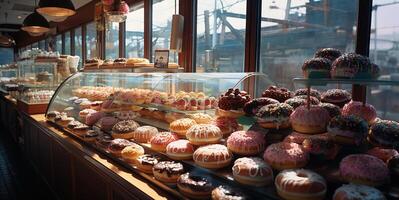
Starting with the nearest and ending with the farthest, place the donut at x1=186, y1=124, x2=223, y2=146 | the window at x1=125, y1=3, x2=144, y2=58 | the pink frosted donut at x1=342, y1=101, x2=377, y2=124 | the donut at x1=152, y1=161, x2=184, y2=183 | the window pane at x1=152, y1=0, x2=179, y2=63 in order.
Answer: the pink frosted donut at x1=342, y1=101, x2=377, y2=124 → the donut at x1=152, y1=161, x2=184, y2=183 → the donut at x1=186, y1=124, x2=223, y2=146 → the window pane at x1=152, y1=0, x2=179, y2=63 → the window at x1=125, y1=3, x2=144, y2=58

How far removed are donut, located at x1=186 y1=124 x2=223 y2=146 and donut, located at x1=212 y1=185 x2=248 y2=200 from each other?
0.44 m

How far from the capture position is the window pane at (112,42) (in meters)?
7.69

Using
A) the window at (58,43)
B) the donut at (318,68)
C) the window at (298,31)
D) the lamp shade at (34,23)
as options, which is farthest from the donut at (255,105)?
the window at (58,43)

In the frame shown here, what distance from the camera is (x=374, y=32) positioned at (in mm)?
2793

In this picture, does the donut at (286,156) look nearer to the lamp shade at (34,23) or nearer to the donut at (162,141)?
the donut at (162,141)

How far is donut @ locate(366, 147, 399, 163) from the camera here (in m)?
1.63

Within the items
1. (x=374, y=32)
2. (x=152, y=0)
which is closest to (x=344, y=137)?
(x=374, y=32)

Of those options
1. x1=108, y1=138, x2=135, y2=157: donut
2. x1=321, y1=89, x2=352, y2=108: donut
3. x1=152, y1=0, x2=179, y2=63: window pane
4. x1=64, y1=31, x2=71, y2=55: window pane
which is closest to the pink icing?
x1=321, y1=89, x2=352, y2=108: donut

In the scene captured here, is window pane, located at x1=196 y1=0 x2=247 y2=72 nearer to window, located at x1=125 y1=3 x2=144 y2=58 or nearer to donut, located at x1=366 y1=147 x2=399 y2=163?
window, located at x1=125 y1=3 x2=144 y2=58

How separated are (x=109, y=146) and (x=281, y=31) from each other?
2440 millimetres

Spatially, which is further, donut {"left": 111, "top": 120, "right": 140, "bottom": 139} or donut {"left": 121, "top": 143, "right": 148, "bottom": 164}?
donut {"left": 111, "top": 120, "right": 140, "bottom": 139}

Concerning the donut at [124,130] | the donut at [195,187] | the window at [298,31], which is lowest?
the donut at [195,187]

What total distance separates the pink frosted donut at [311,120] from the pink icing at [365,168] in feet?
0.96

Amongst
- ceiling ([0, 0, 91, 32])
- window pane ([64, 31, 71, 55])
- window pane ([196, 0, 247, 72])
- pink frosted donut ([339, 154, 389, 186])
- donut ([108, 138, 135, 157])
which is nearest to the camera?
pink frosted donut ([339, 154, 389, 186])
